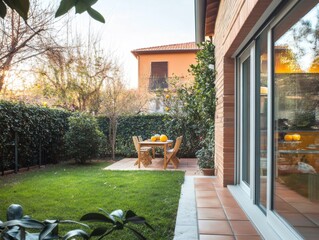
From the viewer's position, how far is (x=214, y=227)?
3059 mm

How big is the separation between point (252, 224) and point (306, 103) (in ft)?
5.10

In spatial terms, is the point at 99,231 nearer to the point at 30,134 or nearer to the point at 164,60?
the point at 30,134

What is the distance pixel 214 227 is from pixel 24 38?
24.9 feet

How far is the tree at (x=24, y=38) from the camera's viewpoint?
794 cm

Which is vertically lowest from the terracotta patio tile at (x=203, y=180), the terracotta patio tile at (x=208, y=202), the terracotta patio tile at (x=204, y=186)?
the terracotta patio tile at (x=203, y=180)

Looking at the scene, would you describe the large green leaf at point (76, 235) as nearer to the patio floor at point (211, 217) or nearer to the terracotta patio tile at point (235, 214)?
the patio floor at point (211, 217)

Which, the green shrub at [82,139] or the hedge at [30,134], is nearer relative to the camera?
the hedge at [30,134]

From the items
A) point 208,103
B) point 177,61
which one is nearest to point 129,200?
point 208,103

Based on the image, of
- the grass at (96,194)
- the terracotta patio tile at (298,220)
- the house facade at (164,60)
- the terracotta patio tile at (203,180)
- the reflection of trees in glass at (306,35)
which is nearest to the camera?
the reflection of trees in glass at (306,35)

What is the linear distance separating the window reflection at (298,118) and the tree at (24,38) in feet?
22.4

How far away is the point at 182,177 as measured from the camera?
6359mm

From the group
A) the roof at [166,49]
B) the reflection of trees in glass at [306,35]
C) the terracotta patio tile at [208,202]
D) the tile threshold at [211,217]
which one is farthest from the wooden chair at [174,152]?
the roof at [166,49]

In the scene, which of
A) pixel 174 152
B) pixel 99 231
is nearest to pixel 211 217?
pixel 99 231

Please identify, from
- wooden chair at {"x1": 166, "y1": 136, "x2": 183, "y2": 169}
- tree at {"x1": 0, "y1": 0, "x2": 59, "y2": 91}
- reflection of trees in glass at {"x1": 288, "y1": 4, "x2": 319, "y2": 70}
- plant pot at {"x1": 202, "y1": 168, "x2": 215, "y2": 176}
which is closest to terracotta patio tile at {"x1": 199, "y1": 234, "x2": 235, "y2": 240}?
reflection of trees in glass at {"x1": 288, "y1": 4, "x2": 319, "y2": 70}
